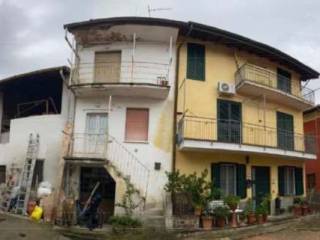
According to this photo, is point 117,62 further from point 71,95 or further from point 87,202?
point 87,202

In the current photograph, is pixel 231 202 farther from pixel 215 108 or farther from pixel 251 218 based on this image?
pixel 215 108

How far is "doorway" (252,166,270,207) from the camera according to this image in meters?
22.0

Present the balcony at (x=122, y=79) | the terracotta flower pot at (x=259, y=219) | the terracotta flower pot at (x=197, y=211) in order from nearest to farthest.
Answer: the terracotta flower pot at (x=197, y=211), the terracotta flower pot at (x=259, y=219), the balcony at (x=122, y=79)

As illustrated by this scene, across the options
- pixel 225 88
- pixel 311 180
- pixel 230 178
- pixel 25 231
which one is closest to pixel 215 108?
pixel 225 88

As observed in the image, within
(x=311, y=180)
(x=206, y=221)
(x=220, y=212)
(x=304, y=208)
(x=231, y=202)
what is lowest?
(x=206, y=221)

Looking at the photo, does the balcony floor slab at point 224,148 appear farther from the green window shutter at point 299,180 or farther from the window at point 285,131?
the green window shutter at point 299,180

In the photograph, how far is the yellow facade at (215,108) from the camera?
20.0m

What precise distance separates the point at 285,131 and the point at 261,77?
11.4ft

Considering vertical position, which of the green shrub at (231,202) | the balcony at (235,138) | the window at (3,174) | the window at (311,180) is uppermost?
the balcony at (235,138)

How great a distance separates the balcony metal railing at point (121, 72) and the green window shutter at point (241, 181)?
5943 millimetres

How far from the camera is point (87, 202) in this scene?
715 inches

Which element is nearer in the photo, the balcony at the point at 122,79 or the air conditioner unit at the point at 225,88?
the balcony at the point at 122,79

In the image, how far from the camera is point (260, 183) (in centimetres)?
2236

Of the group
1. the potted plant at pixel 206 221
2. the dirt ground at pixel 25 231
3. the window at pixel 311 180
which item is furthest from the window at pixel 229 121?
the window at pixel 311 180
